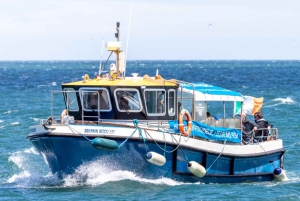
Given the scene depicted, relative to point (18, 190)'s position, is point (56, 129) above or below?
above

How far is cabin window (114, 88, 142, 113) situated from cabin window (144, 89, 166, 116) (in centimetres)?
26

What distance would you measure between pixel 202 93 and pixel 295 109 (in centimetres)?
2804

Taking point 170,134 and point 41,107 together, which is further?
point 41,107

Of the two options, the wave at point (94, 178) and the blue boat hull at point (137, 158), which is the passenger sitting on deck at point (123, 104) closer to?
the blue boat hull at point (137, 158)

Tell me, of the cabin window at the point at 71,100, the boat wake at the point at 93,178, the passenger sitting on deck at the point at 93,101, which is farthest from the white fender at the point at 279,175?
the cabin window at the point at 71,100

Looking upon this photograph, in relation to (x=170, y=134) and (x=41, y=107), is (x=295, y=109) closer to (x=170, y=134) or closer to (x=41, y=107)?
(x=41, y=107)

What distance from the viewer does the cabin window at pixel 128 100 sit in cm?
2134

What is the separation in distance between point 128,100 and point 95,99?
967mm

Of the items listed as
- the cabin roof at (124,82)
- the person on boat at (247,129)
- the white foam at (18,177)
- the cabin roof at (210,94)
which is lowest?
the white foam at (18,177)

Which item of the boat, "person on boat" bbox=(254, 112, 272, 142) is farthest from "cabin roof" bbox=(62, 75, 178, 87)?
"person on boat" bbox=(254, 112, 272, 142)

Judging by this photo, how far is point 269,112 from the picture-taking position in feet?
157

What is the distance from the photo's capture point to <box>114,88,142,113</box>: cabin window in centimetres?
2134

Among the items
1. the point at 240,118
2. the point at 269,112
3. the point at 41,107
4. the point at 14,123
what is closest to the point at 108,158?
the point at 240,118

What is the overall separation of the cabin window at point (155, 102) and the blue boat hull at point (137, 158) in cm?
129
